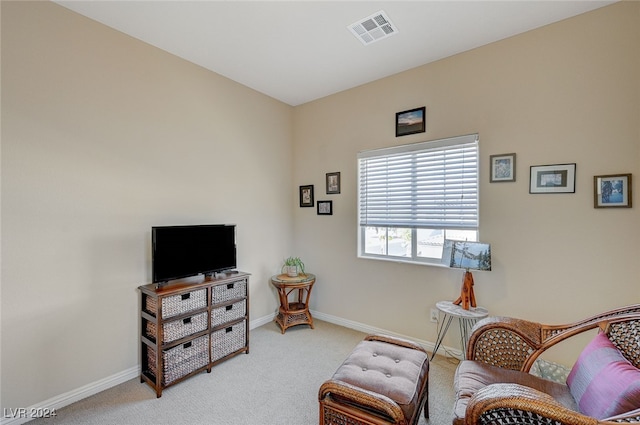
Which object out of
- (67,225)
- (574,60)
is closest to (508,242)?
(574,60)

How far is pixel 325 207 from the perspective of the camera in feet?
12.0

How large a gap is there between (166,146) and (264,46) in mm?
1308

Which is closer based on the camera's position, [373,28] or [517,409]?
[517,409]

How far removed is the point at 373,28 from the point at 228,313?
2.83 metres

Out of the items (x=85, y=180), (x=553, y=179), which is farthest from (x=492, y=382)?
(x=85, y=180)

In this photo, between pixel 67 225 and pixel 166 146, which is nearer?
pixel 67 225

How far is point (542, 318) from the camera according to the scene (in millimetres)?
2275

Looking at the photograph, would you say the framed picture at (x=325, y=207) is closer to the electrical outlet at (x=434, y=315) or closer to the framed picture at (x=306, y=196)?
the framed picture at (x=306, y=196)

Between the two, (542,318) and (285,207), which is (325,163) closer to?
(285,207)

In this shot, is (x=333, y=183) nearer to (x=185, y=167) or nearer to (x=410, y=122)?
(x=410, y=122)

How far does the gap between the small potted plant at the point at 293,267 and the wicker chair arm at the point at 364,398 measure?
1.97 metres

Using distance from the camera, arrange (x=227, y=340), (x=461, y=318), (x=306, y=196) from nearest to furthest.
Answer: (x=461, y=318) → (x=227, y=340) → (x=306, y=196)

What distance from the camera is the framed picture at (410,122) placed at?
2865 millimetres

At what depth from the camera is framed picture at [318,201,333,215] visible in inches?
142
